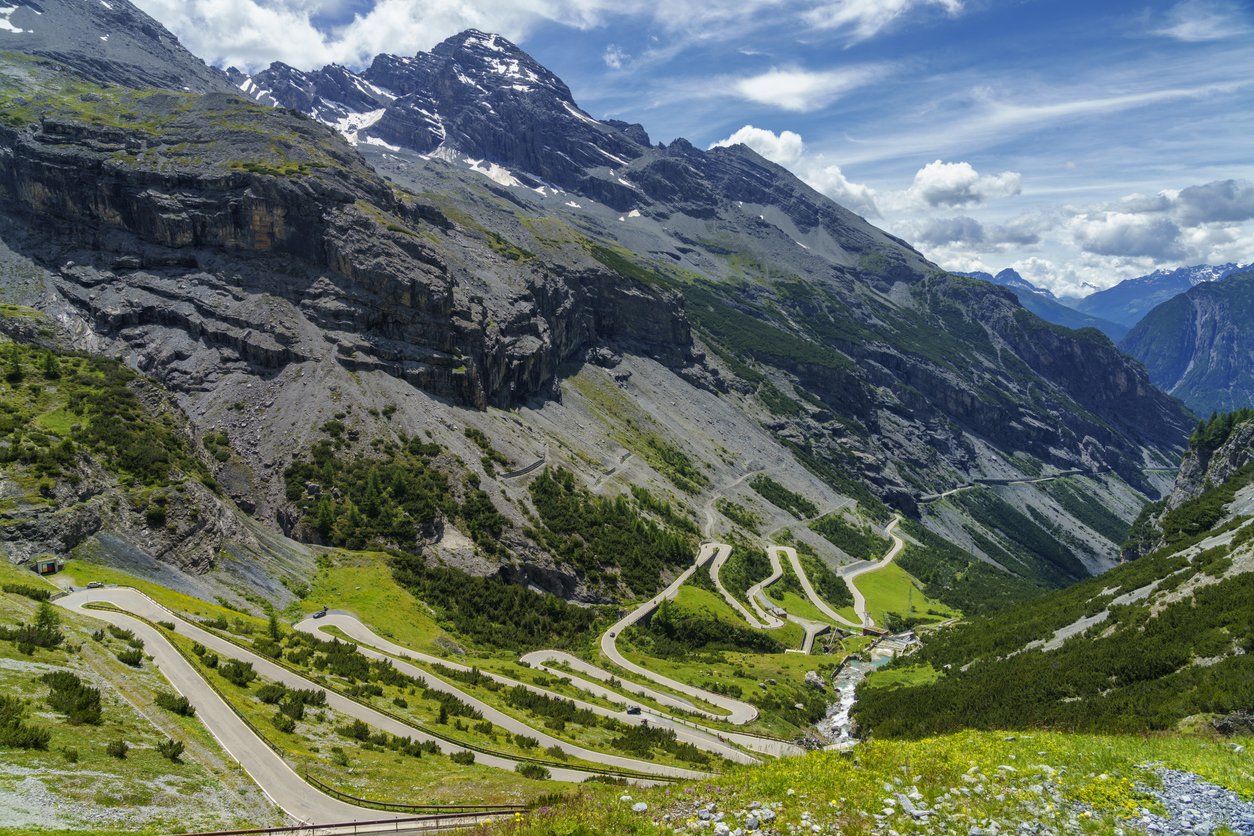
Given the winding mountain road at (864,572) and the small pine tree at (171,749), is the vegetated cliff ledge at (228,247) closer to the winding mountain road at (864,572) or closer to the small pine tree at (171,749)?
the winding mountain road at (864,572)

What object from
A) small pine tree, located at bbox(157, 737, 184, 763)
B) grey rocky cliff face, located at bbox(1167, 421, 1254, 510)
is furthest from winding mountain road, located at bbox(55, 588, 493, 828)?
grey rocky cliff face, located at bbox(1167, 421, 1254, 510)

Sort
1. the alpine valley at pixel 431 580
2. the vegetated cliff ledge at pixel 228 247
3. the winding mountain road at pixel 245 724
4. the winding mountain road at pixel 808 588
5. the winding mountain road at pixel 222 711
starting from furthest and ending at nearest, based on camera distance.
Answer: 1. the winding mountain road at pixel 808 588
2. the vegetated cliff ledge at pixel 228 247
3. the winding mountain road at pixel 245 724
4. the winding mountain road at pixel 222 711
5. the alpine valley at pixel 431 580

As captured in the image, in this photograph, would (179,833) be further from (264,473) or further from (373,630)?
(264,473)

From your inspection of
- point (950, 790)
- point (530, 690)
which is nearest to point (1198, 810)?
point (950, 790)

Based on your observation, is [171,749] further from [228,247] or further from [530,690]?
[228,247]

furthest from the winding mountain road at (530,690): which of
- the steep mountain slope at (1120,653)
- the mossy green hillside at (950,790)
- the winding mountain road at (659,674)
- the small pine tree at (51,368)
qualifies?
the small pine tree at (51,368)

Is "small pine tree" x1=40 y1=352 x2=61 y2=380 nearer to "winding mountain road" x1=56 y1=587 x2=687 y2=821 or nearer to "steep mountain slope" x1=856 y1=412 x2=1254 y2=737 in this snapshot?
"winding mountain road" x1=56 y1=587 x2=687 y2=821

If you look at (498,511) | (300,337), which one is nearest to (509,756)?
(498,511)
